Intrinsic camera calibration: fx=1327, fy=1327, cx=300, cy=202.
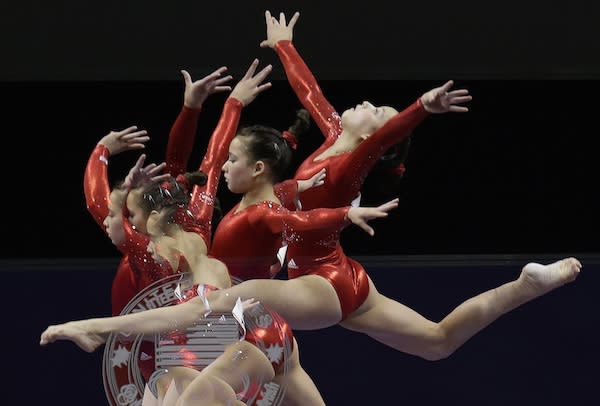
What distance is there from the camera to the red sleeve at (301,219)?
2865 mm

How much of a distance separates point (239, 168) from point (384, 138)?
13.7 inches

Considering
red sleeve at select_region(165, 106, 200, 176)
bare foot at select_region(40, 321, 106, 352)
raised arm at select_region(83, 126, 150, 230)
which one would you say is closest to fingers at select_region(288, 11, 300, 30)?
red sleeve at select_region(165, 106, 200, 176)

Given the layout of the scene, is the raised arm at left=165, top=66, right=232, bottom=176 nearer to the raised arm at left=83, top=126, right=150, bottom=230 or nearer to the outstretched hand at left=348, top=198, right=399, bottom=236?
the raised arm at left=83, top=126, right=150, bottom=230

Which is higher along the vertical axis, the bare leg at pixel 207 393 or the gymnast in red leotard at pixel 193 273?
the gymnast in red leotard at pixel 193 273

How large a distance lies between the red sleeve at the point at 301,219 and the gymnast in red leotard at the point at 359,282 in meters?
0.06

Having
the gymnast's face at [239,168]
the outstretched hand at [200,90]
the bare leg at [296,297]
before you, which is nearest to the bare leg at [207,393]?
Answer: the bare leg at [296,297]

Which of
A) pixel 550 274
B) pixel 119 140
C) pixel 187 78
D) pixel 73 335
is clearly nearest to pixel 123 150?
pixel 119 140

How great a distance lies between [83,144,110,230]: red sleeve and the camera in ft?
9.96

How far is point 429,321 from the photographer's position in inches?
125

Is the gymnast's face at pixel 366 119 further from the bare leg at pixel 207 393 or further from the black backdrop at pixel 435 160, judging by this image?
the bare leg at pixel 207 393

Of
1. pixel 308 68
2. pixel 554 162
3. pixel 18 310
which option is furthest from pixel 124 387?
pixel 554 162

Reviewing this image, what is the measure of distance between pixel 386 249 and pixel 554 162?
0.51 meters

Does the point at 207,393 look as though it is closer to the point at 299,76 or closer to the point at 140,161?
the point at 140,161

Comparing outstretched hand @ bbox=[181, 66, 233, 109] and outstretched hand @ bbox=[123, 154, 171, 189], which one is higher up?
outstretched hand @ bbox=[181, 66, 233, 109]
